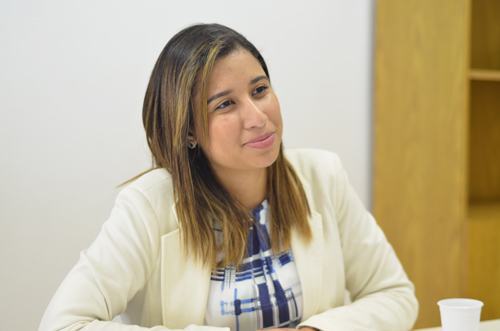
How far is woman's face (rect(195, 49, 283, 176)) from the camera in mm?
1574

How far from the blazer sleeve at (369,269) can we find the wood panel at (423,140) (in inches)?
44.9

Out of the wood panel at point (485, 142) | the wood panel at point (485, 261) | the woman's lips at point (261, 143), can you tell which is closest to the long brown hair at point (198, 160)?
the woman's lips at point (261, 143)

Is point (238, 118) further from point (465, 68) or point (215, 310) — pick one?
point (465, 68)

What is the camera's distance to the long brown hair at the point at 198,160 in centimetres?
158

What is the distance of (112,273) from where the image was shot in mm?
1545

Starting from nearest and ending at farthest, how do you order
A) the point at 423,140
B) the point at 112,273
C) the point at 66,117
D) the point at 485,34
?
the point at 112,273 < the point at 66,117 < the point at 423,140 < the point at 485,34

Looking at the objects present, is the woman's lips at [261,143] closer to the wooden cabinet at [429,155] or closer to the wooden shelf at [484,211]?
the wooden cabinet at [429,155]

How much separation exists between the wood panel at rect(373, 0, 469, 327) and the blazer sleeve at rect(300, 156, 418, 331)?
1.14m

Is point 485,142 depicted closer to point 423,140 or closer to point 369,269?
point 423,140

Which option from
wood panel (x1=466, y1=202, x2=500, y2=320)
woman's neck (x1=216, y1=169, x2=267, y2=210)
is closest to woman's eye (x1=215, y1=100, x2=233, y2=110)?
woman's neck (x1=216, y1=169, x2=267, y2=210)

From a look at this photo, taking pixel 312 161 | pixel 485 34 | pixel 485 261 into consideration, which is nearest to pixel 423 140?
pixel 485 261

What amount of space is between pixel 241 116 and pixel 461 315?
2.16ft

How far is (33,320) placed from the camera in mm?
2408

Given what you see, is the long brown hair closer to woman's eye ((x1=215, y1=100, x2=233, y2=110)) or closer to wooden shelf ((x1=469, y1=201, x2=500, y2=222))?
woman's eye ((x1=215, y1=100, x2=233, y2=110))
